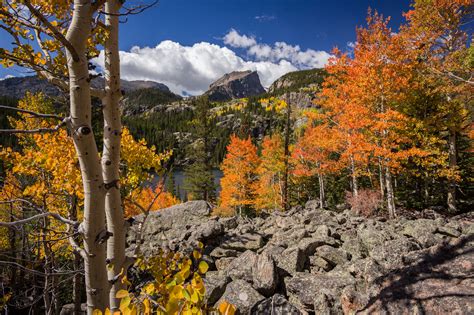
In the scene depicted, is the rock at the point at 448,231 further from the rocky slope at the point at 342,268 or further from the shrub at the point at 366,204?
the shrub at the point at 366,204

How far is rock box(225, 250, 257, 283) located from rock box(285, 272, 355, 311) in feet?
3.52

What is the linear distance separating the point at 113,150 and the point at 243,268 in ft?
19.0

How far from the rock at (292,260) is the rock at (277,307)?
1741mm

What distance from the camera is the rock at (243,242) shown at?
9.69 metres

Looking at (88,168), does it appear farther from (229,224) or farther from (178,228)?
(178,228)

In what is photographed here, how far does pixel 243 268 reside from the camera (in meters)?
7.18

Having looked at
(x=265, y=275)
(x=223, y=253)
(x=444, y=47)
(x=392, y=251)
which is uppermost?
(x=444, y=47)

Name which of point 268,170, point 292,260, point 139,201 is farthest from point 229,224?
point 268,170

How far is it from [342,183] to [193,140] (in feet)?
56.3

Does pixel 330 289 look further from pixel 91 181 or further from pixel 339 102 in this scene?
pixel 339 102

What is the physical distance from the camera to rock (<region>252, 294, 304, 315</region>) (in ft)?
15.3

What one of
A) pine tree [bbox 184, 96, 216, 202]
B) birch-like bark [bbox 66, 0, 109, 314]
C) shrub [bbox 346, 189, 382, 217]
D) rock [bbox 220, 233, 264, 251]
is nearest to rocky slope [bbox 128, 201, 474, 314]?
rock [bbox 220, 233, 264, 251]

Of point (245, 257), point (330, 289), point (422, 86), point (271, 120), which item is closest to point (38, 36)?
point (330, 289)

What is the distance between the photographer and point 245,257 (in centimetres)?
781
